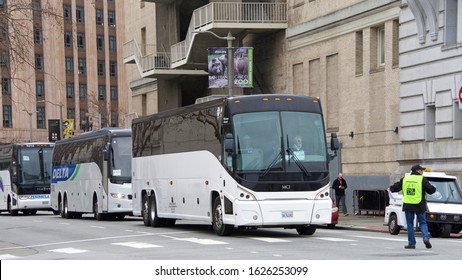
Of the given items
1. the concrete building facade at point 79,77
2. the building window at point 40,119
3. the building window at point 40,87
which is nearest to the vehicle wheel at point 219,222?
the concrete building facade at point 79,77

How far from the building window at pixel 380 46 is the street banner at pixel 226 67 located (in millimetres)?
5383

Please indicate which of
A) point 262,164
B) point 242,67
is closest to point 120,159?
point 242,67

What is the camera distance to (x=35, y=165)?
157 feet

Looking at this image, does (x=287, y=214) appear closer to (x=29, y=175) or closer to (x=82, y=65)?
(x=29, y=175)

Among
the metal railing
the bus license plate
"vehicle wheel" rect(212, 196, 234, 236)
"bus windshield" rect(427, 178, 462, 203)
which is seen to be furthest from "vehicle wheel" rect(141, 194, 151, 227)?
the metal railing

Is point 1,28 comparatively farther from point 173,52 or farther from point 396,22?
point 173,52

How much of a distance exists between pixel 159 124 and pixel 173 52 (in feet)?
75.0

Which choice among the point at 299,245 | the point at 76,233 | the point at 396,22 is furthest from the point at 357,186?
the point at 299,245

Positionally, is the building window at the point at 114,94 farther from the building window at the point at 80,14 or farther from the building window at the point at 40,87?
the building window at the point at 40,87

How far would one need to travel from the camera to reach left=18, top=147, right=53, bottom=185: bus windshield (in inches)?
1876

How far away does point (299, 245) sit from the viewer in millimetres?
21656

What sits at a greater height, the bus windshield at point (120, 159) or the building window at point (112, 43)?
the building window at point (112, 43)

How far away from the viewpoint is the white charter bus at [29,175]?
47.5 metres

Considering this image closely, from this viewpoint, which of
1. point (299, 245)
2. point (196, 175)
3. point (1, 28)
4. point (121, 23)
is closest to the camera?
point (299, 245)
